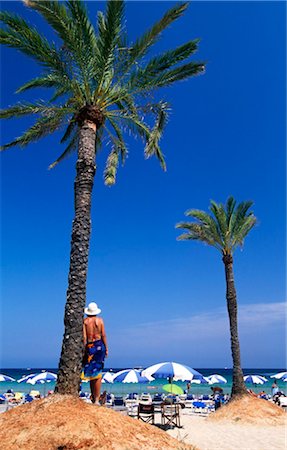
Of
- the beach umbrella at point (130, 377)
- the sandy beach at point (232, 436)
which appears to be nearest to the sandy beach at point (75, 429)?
the sandy beach at point (232, 436)

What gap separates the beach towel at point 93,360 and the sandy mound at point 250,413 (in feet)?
31.5

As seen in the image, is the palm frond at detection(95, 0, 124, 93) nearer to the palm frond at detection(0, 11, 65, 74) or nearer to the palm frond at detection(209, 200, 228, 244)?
the palm frond at detection(0, 11, 65, 74)

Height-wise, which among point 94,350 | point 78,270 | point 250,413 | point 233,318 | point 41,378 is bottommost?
point 41,378

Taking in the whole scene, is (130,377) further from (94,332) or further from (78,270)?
(78,270)

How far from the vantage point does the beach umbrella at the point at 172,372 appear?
51.0 ft

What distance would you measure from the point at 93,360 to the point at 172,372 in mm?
8444

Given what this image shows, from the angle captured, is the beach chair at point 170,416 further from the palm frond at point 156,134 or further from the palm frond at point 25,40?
the palm frond at point 25,40

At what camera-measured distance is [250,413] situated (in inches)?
611

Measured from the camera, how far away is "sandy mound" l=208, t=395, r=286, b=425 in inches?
587

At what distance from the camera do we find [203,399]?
27031 millimetres

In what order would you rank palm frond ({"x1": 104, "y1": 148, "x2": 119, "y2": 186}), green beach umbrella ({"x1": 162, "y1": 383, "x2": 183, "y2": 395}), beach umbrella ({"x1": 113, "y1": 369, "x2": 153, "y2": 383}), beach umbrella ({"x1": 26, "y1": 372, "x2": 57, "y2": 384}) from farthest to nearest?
beach umbrella ({"x1": 26, "y1": 372, "x2": 57, "y2": 384}) → beach umbrella ({"x1": 113, "y1": 369, "x2": 153, "y2": 383}) → green beach umbrella ({"x1": 162, "y1": 383, "x2": 183, "y2": 395}) → palm frond ({"x1": 104, "y1": 148, "x2": 119, "y2": 186})

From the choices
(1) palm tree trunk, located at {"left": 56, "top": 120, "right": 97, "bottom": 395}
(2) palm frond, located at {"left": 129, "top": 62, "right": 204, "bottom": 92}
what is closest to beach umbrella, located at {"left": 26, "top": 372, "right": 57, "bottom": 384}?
(1) palm tree trunk, located at {"left": 56, "top": 120, "right": 97, "bottom": 395}

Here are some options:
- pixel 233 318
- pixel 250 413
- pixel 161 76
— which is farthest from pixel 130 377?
pixel 161 76

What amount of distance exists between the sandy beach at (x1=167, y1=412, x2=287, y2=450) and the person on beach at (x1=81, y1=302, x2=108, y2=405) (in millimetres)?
3082
